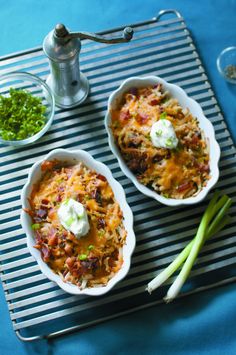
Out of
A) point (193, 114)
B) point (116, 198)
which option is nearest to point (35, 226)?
point (116, 198)

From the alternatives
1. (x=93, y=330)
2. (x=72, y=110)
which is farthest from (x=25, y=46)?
(x=93, y=330)

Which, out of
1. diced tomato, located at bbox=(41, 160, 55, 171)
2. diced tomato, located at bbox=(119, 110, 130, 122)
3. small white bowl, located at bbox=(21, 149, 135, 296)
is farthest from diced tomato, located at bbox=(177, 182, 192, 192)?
diced tomato, located at bbox=(41, 160, 55, 171)

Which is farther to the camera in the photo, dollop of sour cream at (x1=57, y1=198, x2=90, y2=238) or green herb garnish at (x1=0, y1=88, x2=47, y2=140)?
green herb garnish at (x1=0, y1=88, x2=47, y2=140)

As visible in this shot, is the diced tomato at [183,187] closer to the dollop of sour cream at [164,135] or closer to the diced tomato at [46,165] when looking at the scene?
the dollop of sour cream at [164,135]

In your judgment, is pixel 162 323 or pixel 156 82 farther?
pixel 156 82

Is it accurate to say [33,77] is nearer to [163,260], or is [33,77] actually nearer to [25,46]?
[25,46]

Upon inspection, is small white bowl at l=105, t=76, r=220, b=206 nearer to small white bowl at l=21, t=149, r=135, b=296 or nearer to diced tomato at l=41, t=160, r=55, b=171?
small white bowl at l=21, t=149, r=135, b=296
